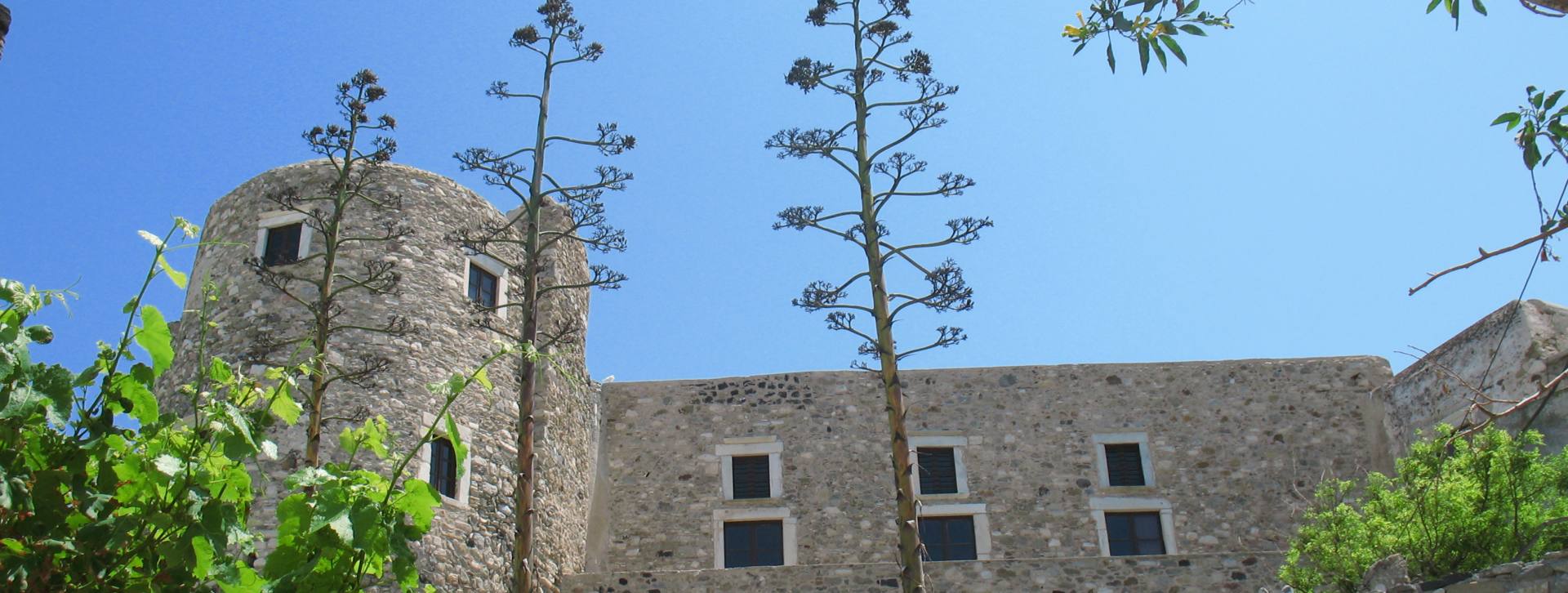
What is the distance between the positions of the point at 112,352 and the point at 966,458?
14.5m

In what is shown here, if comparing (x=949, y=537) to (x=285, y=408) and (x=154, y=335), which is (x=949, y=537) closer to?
(x=285, y=408)

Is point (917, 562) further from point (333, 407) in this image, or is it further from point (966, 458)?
point (966, 458)

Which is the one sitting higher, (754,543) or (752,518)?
(752,518)

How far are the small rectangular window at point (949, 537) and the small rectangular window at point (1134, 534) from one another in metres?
1.80

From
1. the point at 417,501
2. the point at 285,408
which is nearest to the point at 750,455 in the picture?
the point at 285,408

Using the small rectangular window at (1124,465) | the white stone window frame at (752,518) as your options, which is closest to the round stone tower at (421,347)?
the white stone window frame at (752,518)

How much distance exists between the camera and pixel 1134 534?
695 inches

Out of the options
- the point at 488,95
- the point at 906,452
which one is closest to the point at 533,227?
the point at 488,95

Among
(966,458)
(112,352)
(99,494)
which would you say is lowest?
(99,494)

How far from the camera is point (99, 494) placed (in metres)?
4.18

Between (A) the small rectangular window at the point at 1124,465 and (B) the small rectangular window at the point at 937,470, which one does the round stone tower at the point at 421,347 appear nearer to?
(B) the small rectangular window at the point at 937,470

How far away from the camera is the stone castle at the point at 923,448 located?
49.3 feet

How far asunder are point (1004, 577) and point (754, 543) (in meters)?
3.67

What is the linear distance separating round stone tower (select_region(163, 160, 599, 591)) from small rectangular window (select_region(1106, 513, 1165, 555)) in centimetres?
682
